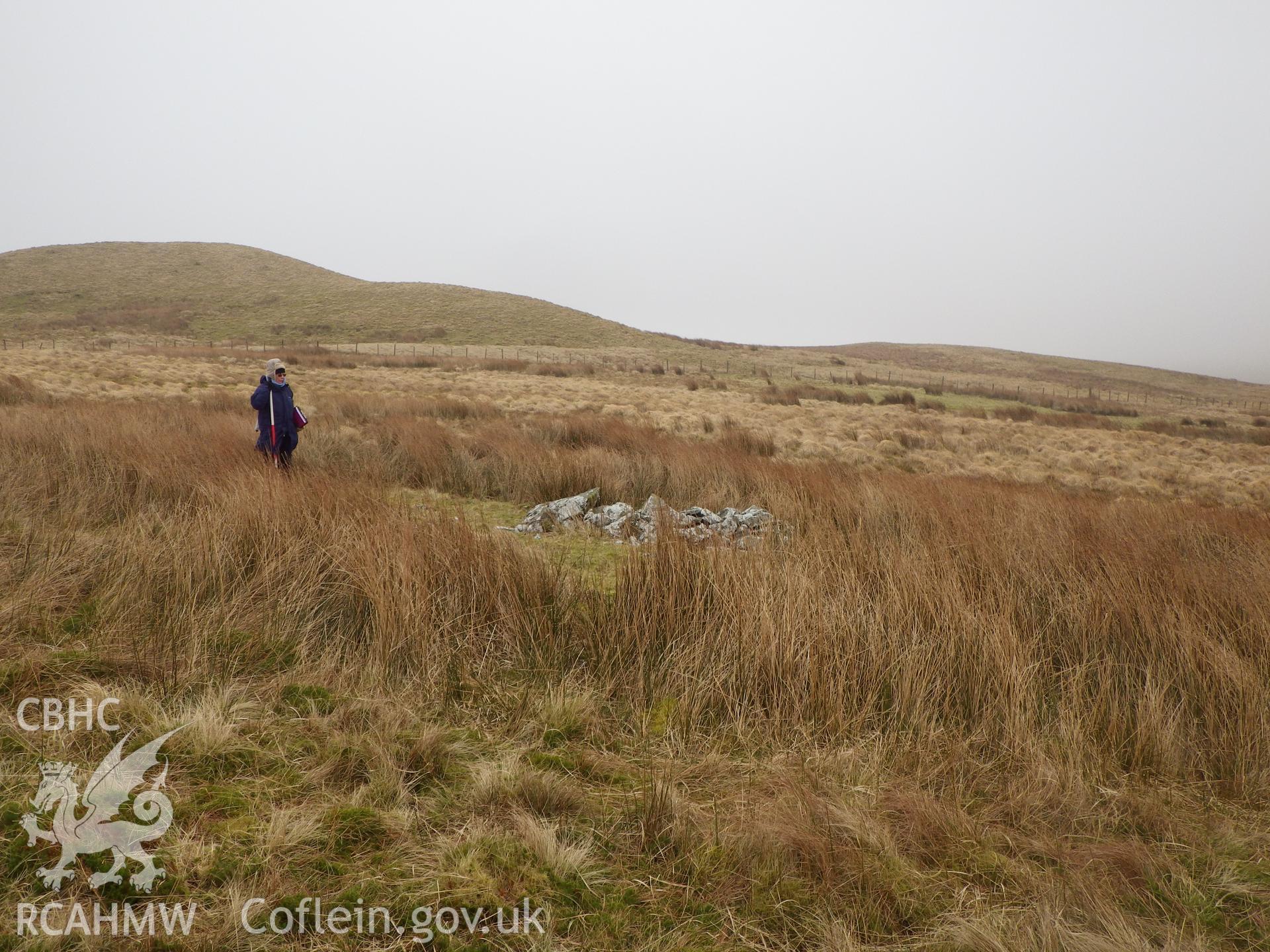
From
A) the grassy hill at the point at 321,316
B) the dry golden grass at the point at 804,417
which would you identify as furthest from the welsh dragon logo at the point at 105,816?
the grassy hill at the point at 321,316

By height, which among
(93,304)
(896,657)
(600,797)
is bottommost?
(600,797)

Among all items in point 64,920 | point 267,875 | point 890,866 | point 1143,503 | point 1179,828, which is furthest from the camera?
point 1143,503

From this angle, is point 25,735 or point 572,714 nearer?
point 25,735

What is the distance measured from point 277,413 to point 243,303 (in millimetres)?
81138

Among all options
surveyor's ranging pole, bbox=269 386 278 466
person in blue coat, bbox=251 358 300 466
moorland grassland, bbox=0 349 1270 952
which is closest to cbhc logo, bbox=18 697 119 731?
moorland grassland, bbox=0 349 1270 952

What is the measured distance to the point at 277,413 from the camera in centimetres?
781

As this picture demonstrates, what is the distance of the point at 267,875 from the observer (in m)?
2.04

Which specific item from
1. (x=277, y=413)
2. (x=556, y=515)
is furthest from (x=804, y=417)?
(x=277, y=413)

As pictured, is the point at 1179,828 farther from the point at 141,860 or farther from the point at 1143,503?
the point at 1143,503

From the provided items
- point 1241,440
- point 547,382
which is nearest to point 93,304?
point 547,382

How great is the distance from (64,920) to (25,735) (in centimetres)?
114

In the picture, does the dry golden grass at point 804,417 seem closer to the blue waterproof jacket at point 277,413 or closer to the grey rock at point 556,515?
the blue waterproof jacket at point 277,413

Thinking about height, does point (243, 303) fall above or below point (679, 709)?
above

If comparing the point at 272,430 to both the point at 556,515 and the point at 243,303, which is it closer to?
the point at 556,515
